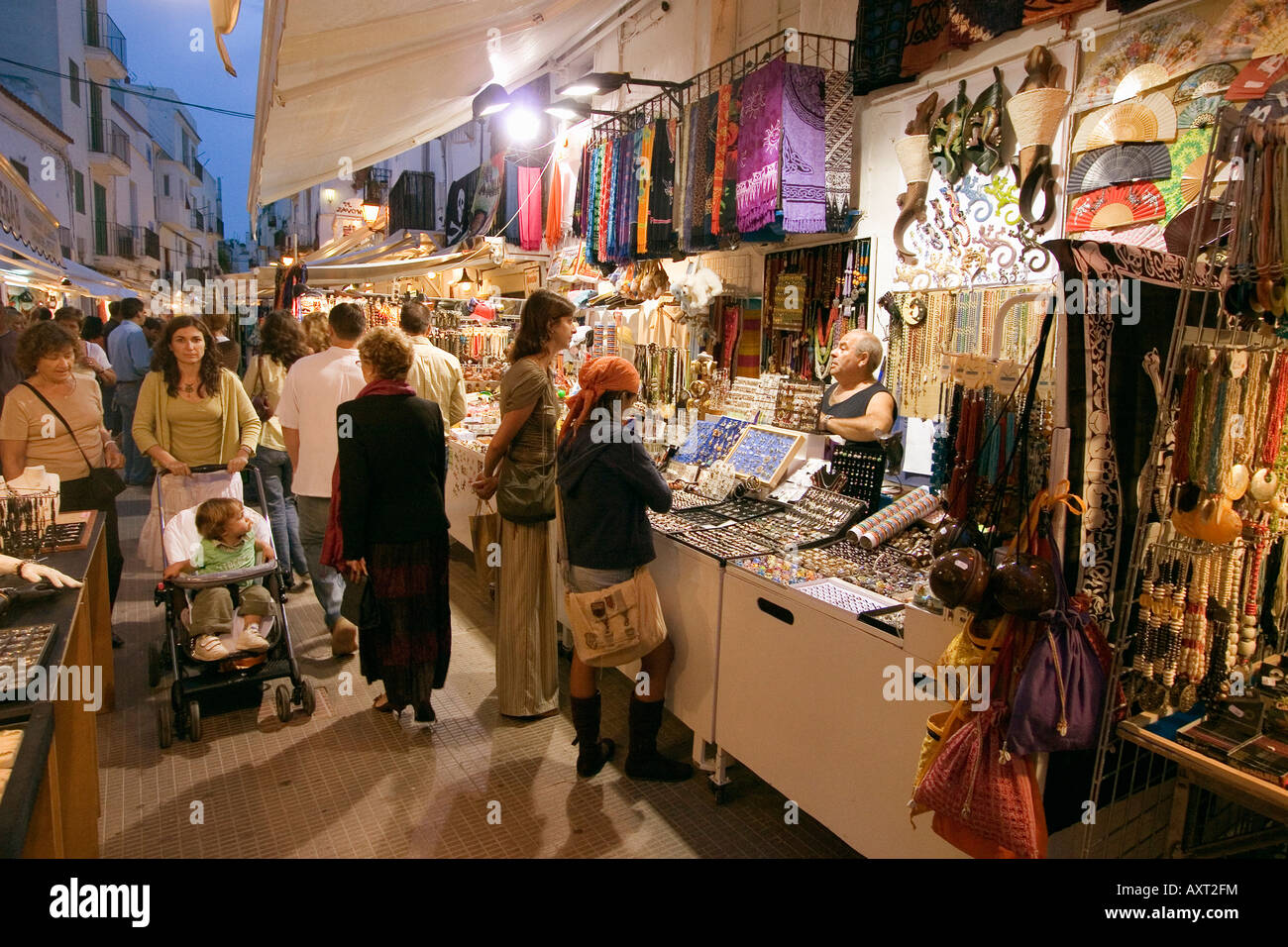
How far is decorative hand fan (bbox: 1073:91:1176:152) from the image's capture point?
265 cm

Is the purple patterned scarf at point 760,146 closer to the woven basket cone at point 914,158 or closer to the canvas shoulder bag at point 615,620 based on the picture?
the woven basket cone at point 914,158

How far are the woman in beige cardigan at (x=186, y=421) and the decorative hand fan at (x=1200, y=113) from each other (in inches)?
164

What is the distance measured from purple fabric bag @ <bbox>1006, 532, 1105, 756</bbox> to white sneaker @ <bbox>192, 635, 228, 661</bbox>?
3.11m

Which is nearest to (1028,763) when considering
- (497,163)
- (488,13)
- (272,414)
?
(488,13)

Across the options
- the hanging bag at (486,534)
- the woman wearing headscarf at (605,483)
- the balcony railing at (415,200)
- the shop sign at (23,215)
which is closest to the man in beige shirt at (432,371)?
the hanging bag at (486,534)

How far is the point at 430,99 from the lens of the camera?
4711 mm

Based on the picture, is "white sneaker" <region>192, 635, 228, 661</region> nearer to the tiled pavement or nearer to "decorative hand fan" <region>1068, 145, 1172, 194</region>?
the tiled pavement

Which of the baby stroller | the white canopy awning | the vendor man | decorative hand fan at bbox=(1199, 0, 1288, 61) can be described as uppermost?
the white canopy awning

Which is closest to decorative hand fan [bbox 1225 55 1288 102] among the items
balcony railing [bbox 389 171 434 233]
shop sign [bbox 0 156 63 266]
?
shop sign [bbox 0 156 63 266]

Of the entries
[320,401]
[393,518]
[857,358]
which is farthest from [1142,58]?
[320,401]

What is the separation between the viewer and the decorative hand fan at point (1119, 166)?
2678 mm
